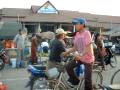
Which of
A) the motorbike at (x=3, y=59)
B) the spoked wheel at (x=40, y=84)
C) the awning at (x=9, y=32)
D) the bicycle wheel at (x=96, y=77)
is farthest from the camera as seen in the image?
the awning at (x=9, y=32)

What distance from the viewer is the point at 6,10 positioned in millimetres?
58781

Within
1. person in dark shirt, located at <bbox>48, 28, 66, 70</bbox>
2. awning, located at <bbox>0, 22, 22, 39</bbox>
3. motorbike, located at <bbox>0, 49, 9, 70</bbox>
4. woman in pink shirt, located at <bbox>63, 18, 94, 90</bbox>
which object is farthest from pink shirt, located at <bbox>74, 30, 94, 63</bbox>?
awning, located at <bbox>0, 22, 22, 39</bbox>

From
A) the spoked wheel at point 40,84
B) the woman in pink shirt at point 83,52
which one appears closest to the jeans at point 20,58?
the spoked wheel at point 40,84

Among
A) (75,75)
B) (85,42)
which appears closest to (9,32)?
(75,75)

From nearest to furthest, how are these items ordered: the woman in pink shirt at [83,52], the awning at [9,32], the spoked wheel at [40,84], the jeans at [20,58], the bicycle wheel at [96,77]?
the woman in pink shirt at [83,52], the spoked wheel at [40,84], the bicycle wheel at [96,77], the jeans at [20,58], the awning at [9,32]

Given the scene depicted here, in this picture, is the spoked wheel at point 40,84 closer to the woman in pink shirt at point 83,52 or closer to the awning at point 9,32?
the woman in pink shirt at point 83,52

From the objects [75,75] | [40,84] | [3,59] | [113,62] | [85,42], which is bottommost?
[113,62]

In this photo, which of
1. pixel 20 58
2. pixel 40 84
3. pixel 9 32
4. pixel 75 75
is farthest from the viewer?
pixel 9 32

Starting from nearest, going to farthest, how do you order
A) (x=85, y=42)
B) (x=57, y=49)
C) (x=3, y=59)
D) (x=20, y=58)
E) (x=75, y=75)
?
(x=85, y=42)
(x=75, y=75)
(x=57, y=49)
(x=3, y=59)
(x=20, y=58)

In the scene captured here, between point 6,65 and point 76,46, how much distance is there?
12913 mm

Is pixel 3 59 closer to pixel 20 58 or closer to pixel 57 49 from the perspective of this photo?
pixel 20 58

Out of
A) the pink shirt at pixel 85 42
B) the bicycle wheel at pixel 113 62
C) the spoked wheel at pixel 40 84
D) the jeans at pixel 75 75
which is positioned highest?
the pink shirt at pixel 85 42

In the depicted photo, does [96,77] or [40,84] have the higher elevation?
[96,77]

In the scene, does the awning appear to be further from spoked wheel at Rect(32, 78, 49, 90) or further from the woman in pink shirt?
the woman in pink shirt
